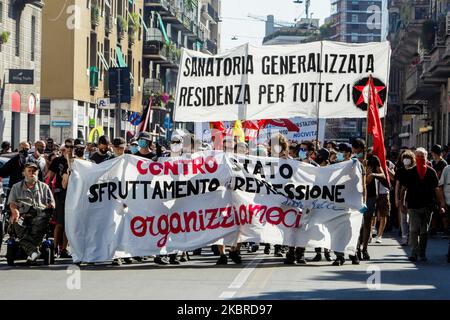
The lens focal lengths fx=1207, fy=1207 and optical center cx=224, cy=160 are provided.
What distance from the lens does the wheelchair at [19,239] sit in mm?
16547

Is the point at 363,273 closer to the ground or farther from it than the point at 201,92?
closer to the ground

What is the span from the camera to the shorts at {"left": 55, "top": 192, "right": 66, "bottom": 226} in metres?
18.0

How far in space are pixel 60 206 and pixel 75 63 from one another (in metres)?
34.6

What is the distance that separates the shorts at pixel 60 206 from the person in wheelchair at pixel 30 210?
964 mm

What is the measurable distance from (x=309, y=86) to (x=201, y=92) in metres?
1.92

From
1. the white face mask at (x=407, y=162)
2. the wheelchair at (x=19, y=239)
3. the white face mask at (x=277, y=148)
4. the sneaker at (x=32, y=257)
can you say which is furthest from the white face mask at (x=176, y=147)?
the white face mask at (x=407, y=162)

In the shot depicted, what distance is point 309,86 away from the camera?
21156 millimetres

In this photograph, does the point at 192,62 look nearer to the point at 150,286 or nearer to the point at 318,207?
the point at 318,207

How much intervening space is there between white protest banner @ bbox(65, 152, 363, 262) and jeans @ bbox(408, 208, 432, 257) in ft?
5.31

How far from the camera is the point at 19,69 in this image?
39719 millimetres

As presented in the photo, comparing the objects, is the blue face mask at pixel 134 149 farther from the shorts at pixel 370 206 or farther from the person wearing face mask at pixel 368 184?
the shorts at pixel 370 206
